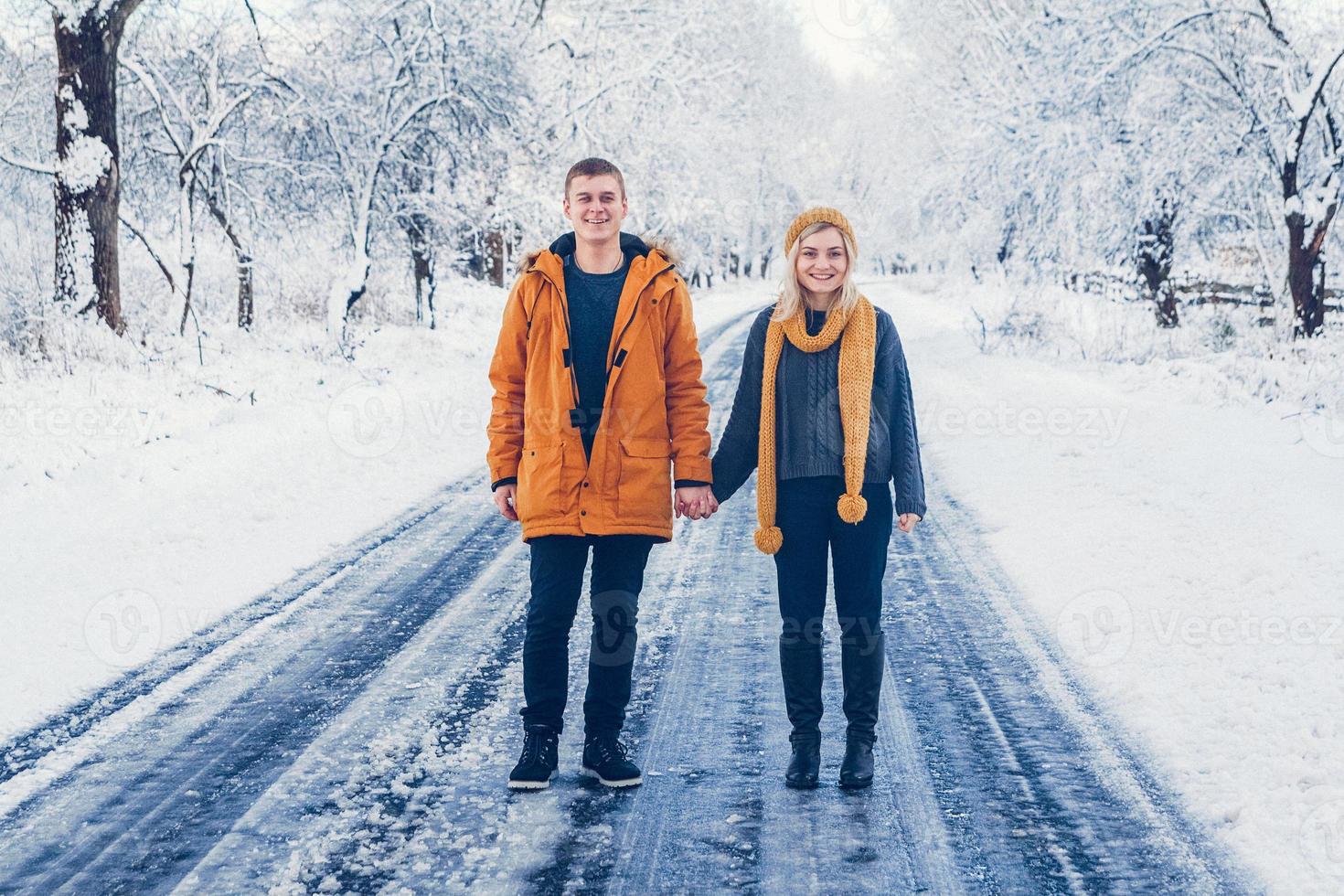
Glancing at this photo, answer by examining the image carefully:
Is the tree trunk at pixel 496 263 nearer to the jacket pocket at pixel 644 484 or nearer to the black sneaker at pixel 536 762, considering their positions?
the jacket pocket at pixel 644 484


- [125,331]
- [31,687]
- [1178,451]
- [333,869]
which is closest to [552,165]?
[125,331]

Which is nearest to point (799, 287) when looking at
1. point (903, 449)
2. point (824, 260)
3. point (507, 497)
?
point (824, 260)

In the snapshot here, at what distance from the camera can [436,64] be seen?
16219mm

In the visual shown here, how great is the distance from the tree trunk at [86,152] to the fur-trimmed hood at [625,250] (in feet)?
34.4

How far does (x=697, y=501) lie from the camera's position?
12.3 feet

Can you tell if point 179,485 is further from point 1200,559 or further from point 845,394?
point 1200,559

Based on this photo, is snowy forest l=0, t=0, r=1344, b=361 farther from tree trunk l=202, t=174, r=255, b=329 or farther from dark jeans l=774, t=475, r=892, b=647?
dark jeans l=774, t=475, r=892, b=647

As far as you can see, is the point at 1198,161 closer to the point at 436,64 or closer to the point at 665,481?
the point at 436,64

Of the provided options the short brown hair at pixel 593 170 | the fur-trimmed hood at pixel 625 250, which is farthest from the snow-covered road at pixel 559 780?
the short brown hair at pixel 593 170

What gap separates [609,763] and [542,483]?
98cm

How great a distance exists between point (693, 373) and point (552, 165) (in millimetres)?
17969

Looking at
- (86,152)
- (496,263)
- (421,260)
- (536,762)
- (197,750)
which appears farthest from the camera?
(496,263)

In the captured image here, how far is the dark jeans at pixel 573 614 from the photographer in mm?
3648

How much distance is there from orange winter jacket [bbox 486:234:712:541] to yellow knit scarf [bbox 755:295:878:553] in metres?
0.25
